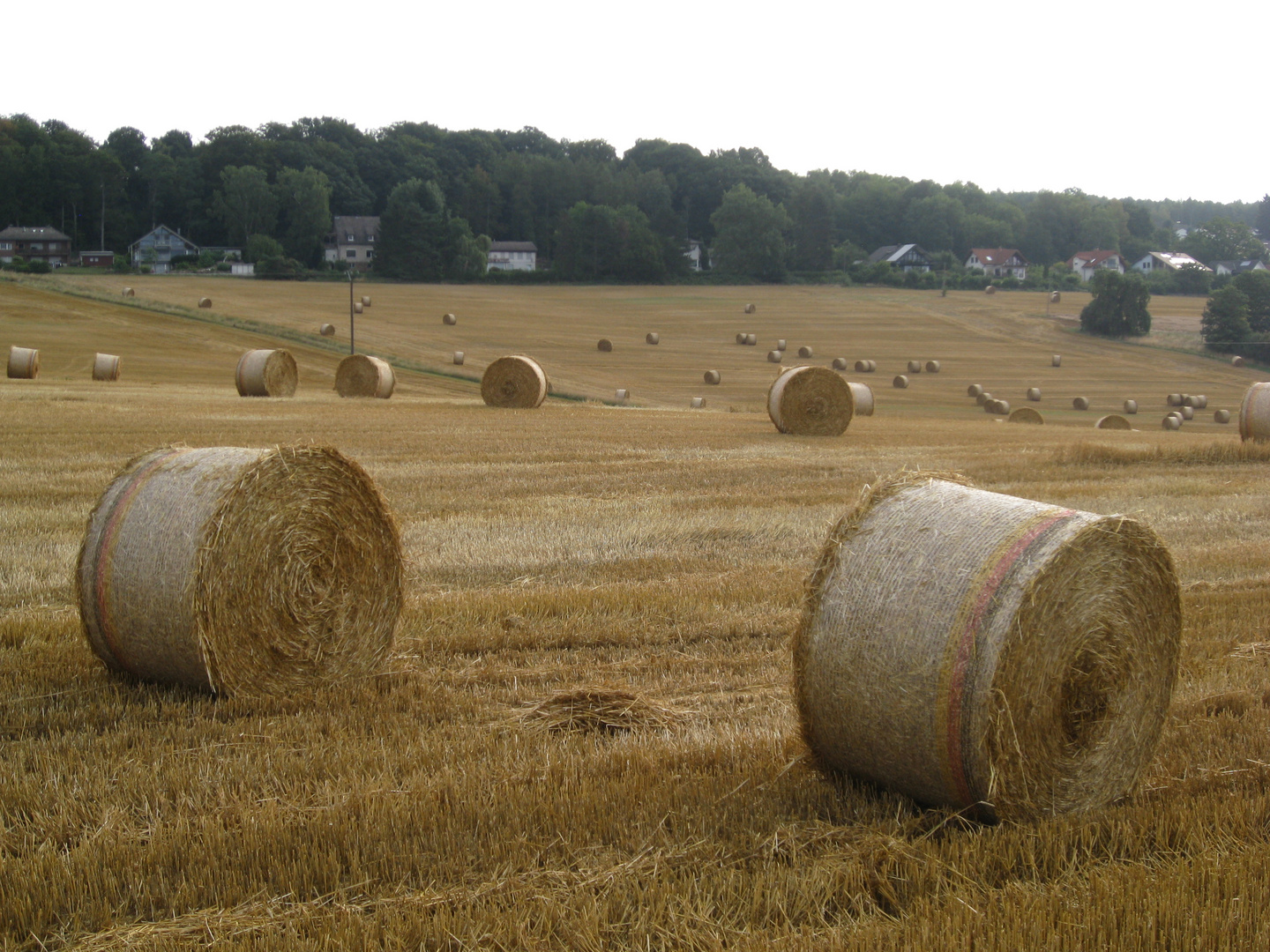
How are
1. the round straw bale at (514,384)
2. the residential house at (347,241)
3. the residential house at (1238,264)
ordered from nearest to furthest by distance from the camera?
the round straw bale at (514,384) < the residential house at (347,241) < the residential house at (1238,264)

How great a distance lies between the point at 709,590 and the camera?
27.7 ft

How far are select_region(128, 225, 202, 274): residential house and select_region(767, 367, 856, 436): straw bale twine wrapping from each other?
271ft

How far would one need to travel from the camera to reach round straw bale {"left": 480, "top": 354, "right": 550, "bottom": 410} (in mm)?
27391

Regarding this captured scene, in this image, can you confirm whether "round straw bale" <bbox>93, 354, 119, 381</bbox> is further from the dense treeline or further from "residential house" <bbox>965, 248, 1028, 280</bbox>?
"residential house" <bbox>965, 248, 1028, 280</bbox>

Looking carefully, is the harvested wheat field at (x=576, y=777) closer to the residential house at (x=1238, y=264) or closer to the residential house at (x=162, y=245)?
the residential house at (x=162, y=245)

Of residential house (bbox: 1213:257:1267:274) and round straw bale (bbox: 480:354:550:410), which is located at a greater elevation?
residential house (bbox: 1213:257:1267:274)

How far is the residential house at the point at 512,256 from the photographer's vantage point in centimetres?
11625

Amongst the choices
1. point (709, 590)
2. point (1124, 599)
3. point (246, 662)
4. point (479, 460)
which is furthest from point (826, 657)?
point (479, 460)

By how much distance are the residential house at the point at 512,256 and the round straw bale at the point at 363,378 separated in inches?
3417

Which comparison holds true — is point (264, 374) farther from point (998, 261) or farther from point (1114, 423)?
point (998, 261)

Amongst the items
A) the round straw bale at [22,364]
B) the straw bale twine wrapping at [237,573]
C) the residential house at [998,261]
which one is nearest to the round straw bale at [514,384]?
the round straw bale at [22,364]

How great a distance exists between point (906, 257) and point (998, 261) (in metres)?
11.0

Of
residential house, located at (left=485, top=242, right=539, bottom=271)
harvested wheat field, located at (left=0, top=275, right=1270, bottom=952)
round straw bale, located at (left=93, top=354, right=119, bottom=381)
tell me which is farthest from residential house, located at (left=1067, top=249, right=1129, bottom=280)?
harvested wheat field, located at (left=0, top=275, right=1270, bottom=952)

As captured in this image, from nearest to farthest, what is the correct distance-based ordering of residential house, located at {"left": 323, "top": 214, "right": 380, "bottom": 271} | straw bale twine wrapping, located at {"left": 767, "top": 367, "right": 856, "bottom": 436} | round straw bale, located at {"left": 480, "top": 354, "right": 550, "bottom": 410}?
1. straw bale twine wrapping, located at {"left": 767, "top": 367, "right": 856, "bottom": 436}
2. round straw bale, located at {"left": 480, "top": 354, "right": 550, "bottom": 410}
3. residential house, located at {"left": 323, "top": 214, "right": 380, "bottom": 271}
